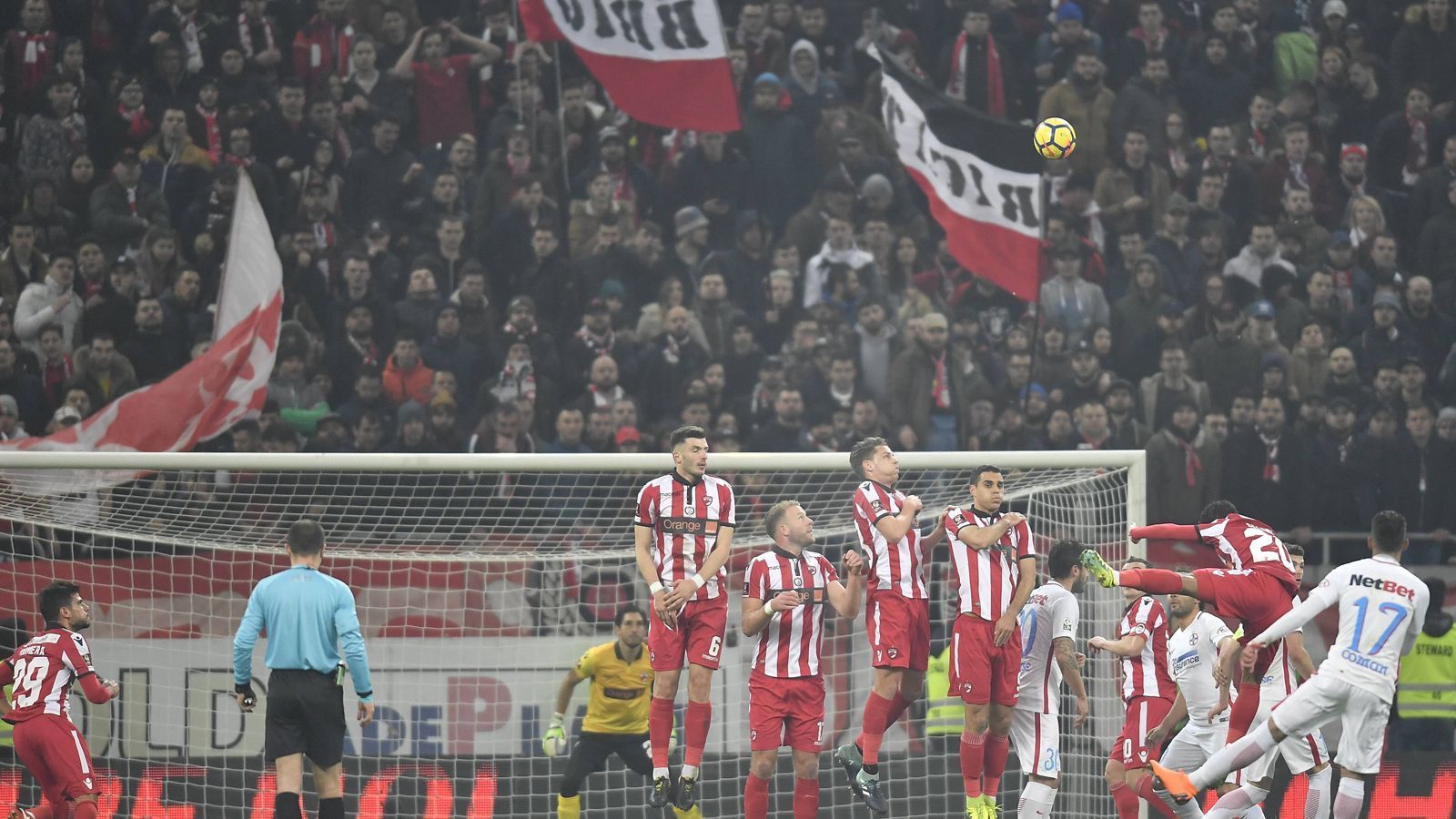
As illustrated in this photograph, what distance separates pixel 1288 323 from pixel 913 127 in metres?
3.73

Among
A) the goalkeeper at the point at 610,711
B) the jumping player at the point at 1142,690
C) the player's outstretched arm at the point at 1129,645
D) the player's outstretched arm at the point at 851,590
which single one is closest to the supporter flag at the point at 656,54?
the goalkeeper at the point at 610,711

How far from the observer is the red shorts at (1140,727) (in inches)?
425

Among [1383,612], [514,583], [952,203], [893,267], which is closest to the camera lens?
[1383,612]

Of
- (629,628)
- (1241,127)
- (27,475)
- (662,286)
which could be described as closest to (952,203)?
(662,286)

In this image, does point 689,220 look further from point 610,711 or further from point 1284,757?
point 1284,757

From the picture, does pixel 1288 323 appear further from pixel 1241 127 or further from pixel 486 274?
pixel 486 274

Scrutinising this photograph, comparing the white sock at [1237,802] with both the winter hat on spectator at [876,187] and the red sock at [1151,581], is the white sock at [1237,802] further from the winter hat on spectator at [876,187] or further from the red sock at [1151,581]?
the winter hat on spectator at [876,187]

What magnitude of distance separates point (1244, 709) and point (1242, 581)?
2.65ft

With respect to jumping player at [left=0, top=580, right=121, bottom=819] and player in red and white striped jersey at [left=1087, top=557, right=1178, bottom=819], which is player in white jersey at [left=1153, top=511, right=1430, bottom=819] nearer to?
player in red and white striped jersey at [left=1087, top=557, right=1178, bottom=819]

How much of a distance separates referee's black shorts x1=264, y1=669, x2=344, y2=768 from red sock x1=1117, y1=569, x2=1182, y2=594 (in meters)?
4.30

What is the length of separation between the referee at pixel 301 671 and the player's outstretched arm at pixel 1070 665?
3962 millimetres

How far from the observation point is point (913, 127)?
14539 millimetres

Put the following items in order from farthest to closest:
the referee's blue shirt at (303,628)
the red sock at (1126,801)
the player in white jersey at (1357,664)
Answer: the red sock at (1126,801) → the referee's blue shirt at (303,628) → the player in white jersey at (1357,664)

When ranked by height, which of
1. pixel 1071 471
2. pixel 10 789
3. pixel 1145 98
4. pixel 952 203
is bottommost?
pixel 10 789
